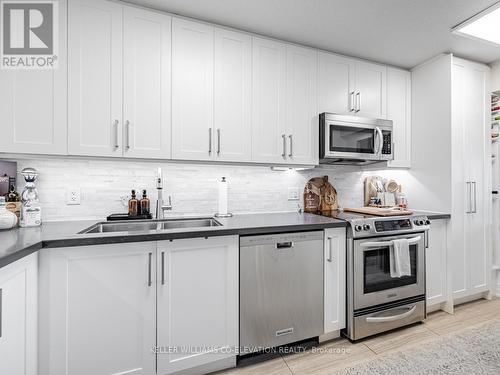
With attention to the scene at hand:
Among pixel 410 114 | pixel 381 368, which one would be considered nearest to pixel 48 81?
pixel 381 368

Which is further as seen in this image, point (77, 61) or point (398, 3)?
point (398, 3)

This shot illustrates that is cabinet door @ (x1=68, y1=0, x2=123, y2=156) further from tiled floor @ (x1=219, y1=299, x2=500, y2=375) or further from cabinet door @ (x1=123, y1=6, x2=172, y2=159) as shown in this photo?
tiled floor @ (x1=219, y1=299, x2=500, y2=375)

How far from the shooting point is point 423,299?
7.27ft

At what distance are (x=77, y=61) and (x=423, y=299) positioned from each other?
3268mm

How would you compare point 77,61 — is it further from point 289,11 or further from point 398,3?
point 398,3

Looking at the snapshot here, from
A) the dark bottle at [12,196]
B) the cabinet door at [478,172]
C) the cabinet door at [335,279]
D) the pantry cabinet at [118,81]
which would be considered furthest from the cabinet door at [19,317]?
the cabinet door at [478,172]

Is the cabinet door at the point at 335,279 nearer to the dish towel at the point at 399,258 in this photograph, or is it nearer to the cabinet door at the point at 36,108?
the dish towel at the point at 399,258

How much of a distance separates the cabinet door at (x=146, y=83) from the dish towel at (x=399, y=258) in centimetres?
192

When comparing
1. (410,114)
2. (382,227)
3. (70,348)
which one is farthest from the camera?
(410,114)

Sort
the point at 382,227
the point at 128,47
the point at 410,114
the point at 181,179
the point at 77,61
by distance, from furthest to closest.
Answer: the point at 410,114 → the point at 181,179 → the point at 382,227 → the point at 128,47 → the point at 77,61

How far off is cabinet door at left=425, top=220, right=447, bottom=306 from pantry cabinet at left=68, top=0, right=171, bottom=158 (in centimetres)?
251

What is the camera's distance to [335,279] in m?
1.92

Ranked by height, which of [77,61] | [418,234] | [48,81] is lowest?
[418,234]

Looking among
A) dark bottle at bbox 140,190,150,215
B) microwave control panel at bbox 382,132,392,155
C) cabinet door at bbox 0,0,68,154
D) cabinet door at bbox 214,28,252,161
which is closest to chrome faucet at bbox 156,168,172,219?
dark bottle at bbox 140,190,150,215
